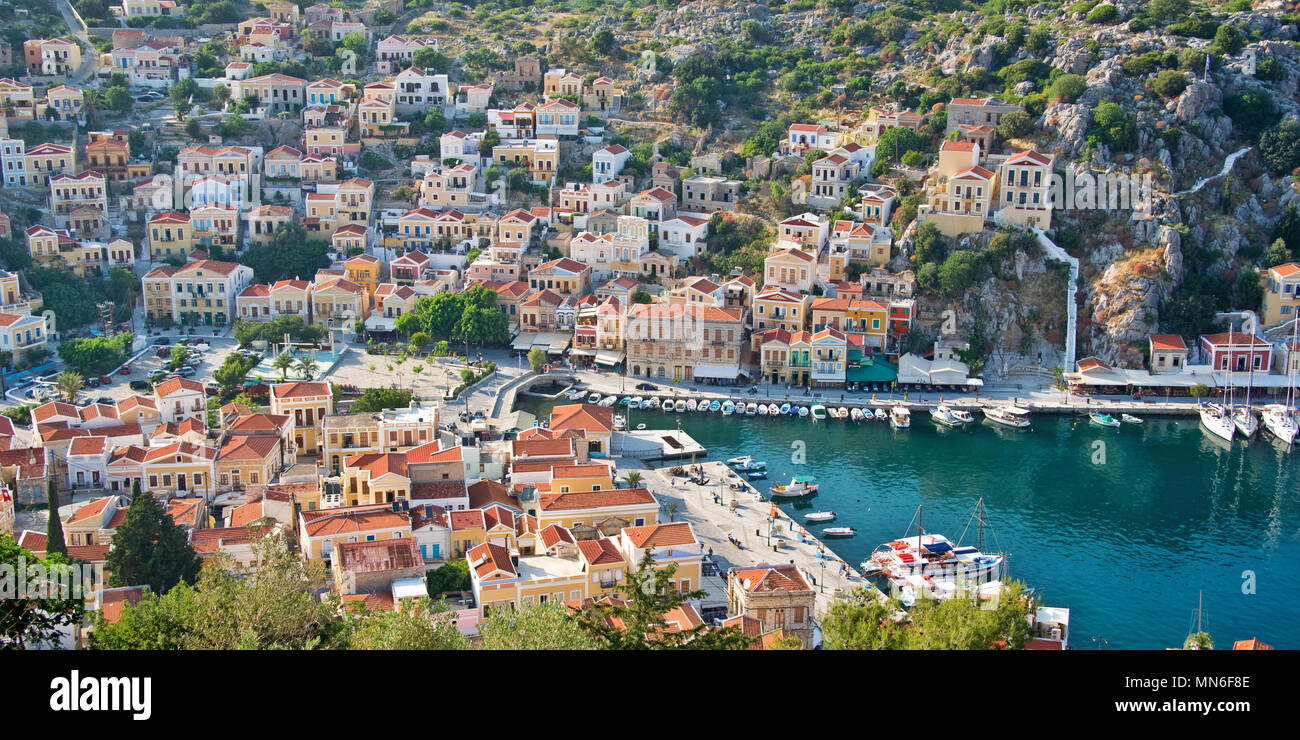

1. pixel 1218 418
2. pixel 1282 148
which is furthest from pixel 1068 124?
pixel 1218 418

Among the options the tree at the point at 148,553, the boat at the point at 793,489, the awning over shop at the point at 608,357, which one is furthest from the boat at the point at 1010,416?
the tree at the point at 148,553

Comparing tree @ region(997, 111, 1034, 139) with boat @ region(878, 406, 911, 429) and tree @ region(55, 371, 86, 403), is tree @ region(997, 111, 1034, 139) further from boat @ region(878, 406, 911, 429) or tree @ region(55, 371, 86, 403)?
tree @ region(55, 371, 86, 403)

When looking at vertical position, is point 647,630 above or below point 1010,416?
above

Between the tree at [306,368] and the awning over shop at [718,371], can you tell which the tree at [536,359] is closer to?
the awning over shop at [718,371]

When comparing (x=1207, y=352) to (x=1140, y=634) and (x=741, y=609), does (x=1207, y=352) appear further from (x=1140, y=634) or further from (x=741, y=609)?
(x=741, y=609)

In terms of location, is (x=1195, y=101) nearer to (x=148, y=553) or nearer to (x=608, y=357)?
(x=608, y=357)
